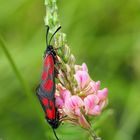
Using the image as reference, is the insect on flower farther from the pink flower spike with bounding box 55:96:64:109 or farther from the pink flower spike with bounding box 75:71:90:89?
the pink flower spike with bounding box 75:71:90:89

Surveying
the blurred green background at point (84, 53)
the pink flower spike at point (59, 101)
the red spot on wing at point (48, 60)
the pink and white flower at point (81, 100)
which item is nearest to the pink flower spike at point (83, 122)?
the pink and white flower at point (81, 100)

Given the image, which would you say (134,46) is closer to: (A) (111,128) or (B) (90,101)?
(A) (111,128)

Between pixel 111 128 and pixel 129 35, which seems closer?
pixel 111 128

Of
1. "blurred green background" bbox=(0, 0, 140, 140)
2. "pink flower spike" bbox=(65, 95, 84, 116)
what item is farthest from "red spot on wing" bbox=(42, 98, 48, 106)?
"blurred green background" bbox=(0, 0, 140, 140)

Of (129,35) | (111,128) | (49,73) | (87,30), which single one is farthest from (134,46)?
(49,73)

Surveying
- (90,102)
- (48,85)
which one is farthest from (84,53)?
(90,102)

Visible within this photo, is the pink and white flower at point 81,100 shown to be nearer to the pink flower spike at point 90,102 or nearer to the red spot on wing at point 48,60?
the pink flower spike at point 90,102
